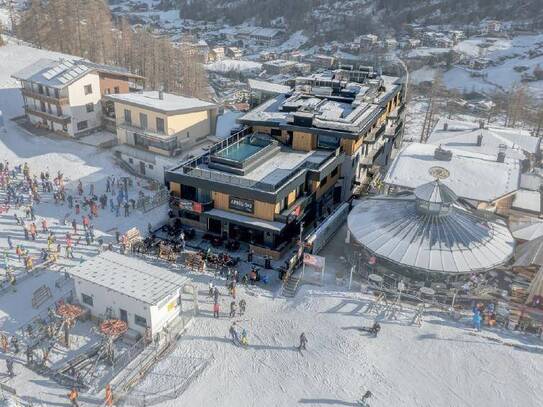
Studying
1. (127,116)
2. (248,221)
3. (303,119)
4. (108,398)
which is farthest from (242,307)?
(127,116)

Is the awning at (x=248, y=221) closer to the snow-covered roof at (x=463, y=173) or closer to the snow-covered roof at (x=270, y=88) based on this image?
the snow-covered roof at (x=463, y=173)

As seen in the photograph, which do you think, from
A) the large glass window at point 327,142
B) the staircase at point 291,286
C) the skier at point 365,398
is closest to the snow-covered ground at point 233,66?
the large glass window at point 327,142

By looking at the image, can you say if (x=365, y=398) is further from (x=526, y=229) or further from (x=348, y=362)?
(x=526, y=229)

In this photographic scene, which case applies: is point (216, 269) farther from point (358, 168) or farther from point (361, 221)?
point (358, 168)

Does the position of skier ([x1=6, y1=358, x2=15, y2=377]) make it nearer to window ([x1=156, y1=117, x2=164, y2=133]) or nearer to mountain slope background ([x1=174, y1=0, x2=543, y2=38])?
window ([x1=156, y1=117, x2=164, y2=133])

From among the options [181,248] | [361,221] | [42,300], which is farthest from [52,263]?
[361,221]

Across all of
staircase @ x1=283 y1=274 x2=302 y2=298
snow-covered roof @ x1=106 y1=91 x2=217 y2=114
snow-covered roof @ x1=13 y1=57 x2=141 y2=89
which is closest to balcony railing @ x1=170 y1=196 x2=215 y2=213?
staircase @ x1=283 y1=274 x2=302 y2=298
